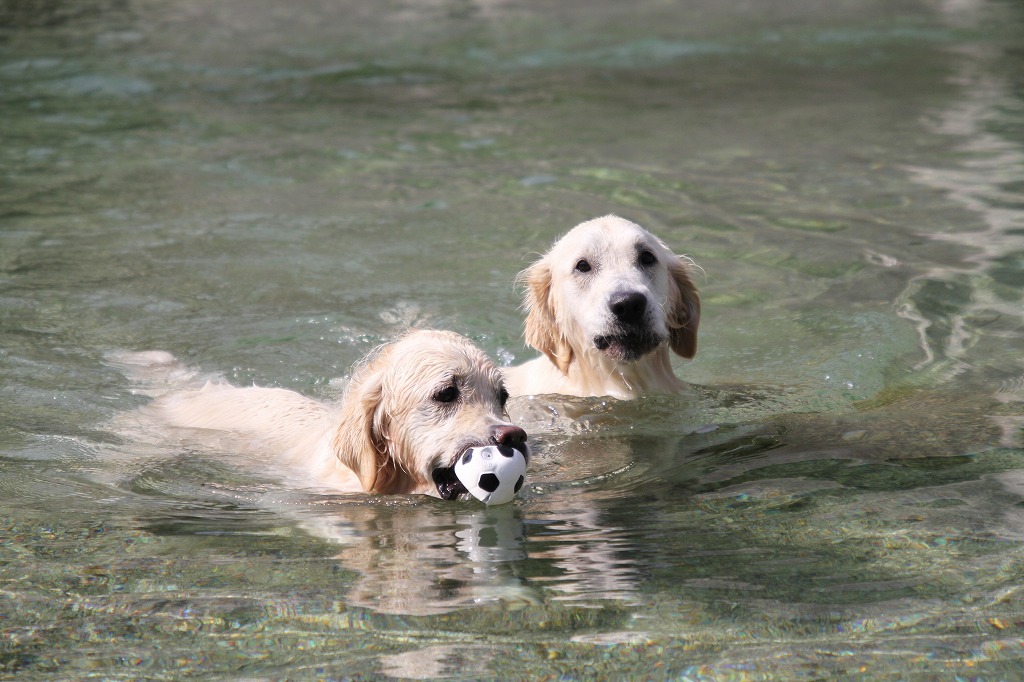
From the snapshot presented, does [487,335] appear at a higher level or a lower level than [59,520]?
lower

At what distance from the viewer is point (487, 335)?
8.73m

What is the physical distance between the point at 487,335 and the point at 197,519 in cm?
358

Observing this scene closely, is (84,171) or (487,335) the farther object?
(84,171)

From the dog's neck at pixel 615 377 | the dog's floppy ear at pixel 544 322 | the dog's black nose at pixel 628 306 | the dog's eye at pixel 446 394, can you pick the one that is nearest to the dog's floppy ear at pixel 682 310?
the dog's neck at pixel 615 377

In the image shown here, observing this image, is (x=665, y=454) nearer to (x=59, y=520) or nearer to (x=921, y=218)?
(x=59, y=520)

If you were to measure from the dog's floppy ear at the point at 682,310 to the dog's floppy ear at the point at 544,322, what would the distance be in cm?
65

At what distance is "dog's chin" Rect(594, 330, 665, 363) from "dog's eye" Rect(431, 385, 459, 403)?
4.87ft

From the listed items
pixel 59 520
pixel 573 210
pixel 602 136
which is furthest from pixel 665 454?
pixel 602 136

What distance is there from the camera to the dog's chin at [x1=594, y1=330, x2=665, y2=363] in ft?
22.4

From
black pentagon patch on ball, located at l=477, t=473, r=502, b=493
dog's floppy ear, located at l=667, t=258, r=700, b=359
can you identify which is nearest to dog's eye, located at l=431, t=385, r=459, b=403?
black pentagon patch on ball, located at l=477, t=473, r=502, b=493

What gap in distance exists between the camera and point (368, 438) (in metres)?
5.73

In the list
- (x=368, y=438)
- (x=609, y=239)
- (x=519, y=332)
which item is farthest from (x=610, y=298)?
→ (x=519, y=332)

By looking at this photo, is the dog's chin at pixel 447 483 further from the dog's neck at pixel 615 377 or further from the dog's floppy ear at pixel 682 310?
the dog's floppy ear at pixel 682 310

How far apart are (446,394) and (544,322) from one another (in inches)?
78.9
